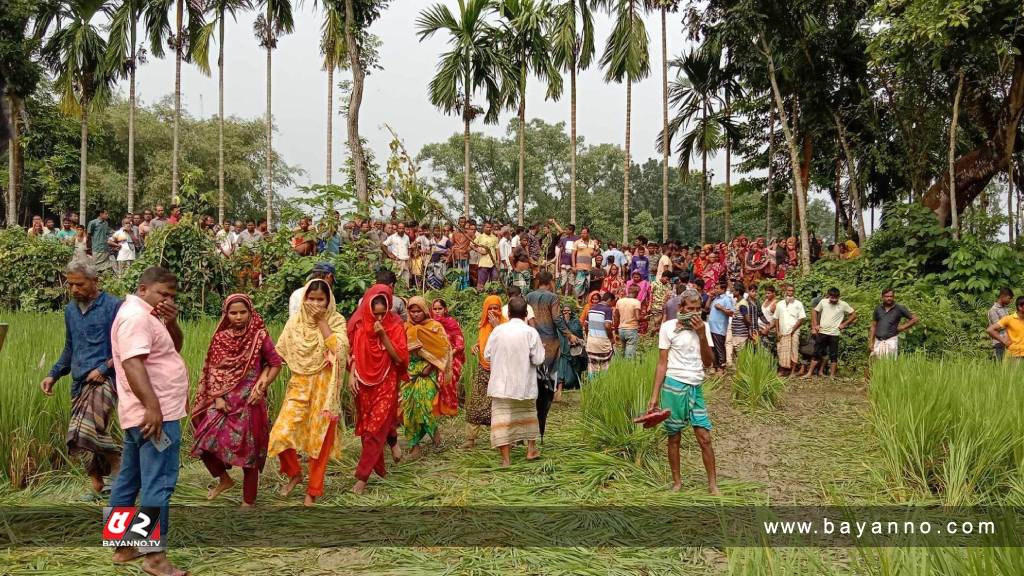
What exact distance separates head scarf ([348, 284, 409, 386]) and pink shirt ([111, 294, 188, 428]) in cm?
171

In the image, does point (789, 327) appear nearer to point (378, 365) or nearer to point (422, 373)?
point (422, 373)

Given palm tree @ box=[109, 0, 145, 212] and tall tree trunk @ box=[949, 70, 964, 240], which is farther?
palm tree @ box=[109, 0, 145, 212]

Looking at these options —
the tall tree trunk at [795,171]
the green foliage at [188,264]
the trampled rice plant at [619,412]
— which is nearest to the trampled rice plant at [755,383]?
the trampled rice plant at [619,412]

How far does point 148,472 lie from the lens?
342cm

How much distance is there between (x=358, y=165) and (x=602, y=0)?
25.8 ft

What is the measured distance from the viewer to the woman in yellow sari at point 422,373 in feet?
19.8

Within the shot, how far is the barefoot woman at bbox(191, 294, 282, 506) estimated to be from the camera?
4.37 metres

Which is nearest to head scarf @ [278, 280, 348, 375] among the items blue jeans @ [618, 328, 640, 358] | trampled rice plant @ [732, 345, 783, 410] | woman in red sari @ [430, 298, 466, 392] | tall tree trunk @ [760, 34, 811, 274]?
woman in red sari @ [430, 298, 466, 392]

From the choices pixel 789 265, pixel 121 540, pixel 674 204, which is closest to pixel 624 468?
pixel 121 540

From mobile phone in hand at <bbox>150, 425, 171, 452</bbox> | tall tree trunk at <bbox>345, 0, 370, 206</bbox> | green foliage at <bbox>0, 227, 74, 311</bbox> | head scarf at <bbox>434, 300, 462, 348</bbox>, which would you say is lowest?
mobile phone in hand at <bbox>150, 425, 171, 452</bbox>

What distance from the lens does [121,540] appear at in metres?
3.62

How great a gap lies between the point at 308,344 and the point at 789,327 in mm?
8272

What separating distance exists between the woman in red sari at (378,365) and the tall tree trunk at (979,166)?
45.1 feet

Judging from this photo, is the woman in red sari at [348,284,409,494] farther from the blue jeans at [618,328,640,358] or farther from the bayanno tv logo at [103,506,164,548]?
the blue jeans at [618,328,640,358]
